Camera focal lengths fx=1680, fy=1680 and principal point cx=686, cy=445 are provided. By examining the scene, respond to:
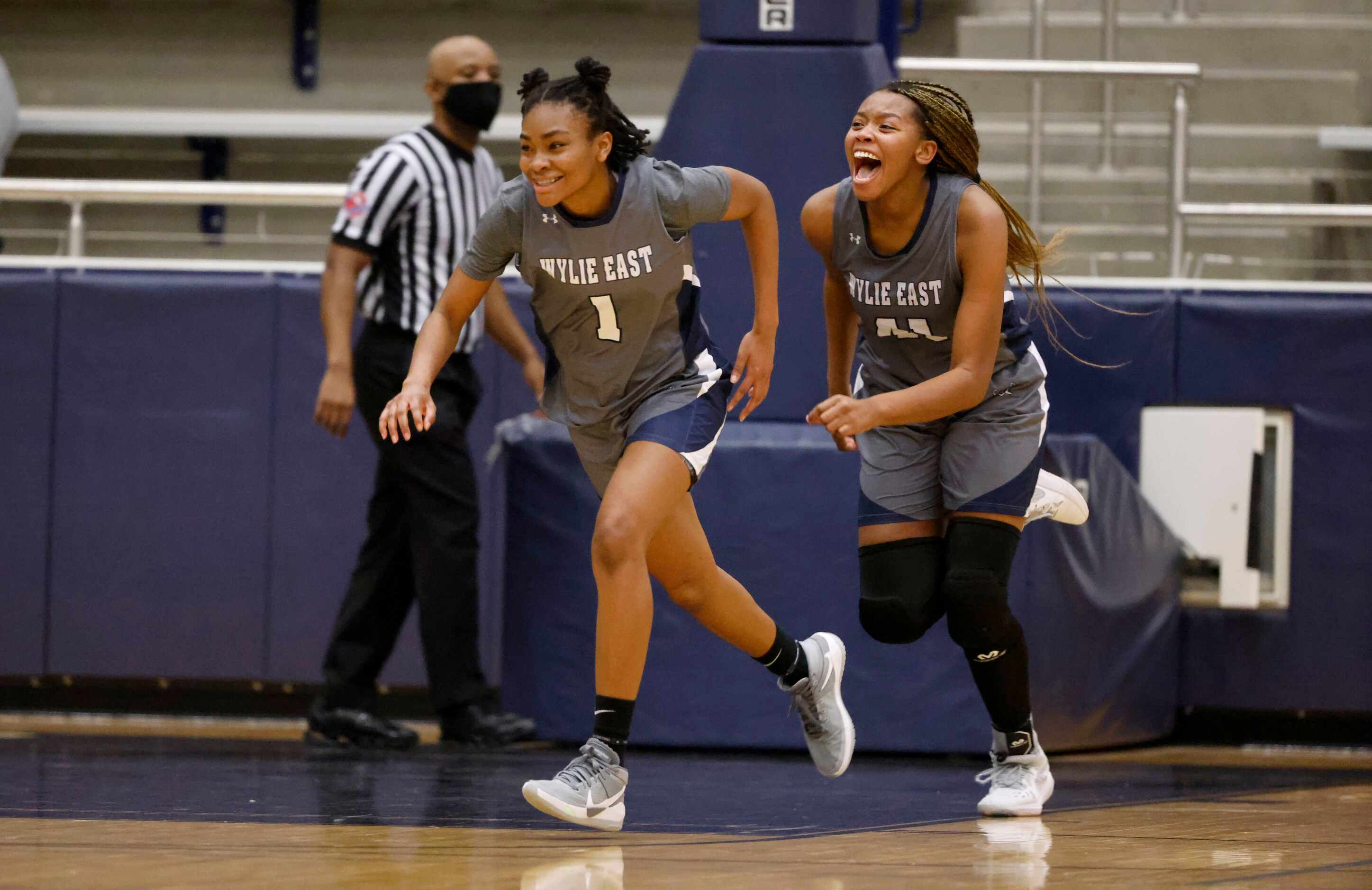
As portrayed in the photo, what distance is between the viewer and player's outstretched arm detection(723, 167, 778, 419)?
3.54 meters

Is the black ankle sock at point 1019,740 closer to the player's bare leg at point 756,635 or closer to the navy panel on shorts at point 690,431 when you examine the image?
the player's bare leg at point 756,635

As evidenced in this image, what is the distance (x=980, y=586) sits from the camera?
3.42m

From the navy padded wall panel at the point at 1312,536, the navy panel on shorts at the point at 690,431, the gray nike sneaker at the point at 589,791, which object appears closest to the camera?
the gray nike sneaker at the point at 589,791

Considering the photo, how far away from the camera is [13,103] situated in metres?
7.65

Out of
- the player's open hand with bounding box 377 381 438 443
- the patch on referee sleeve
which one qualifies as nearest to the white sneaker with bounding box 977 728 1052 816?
the player's open hand with bounding box 377 381 438 443

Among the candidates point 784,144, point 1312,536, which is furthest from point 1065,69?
point 1312,536

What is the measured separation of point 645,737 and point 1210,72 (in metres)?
4.46

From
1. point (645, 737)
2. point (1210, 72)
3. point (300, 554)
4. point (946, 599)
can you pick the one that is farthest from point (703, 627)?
point (1210, 72)

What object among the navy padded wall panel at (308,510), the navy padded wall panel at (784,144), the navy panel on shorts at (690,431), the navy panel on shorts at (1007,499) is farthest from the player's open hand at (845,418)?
the navy padded wall panel at (308,510)

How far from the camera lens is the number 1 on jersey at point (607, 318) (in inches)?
132

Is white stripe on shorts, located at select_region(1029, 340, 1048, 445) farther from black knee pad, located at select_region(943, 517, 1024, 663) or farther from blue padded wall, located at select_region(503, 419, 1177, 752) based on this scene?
blue padded wall, located at select_region(503, 419, 1177, 752)

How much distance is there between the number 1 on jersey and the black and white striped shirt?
57.1 inches

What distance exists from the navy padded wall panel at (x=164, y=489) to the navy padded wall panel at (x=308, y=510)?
5 cm

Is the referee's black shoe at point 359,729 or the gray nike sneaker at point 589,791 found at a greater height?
the gray nike sneaker at point 589,791
